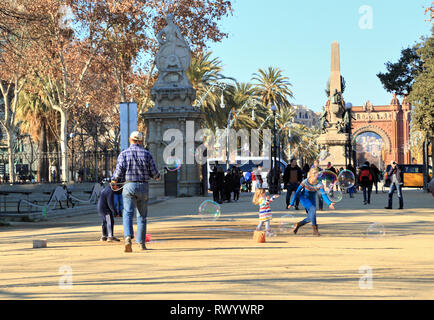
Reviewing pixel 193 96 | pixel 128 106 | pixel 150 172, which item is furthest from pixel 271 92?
pixel 150 172

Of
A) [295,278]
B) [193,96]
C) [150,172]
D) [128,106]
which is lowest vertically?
[295,278]

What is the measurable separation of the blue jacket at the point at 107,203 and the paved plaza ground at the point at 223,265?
68 cm

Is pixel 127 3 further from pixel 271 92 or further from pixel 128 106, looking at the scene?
pixel 271 92

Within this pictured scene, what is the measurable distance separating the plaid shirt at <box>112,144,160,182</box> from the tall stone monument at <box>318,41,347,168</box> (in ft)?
114

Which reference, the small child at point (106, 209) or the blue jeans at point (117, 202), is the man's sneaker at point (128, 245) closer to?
the small child at point (106, 209)

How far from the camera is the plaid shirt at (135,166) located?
1223 centimetres

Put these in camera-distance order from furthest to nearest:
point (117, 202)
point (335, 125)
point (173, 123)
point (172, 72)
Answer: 1. point (335, 125)
2. point (172, 72)
3. point (173, 123)
4. point (117, 202)

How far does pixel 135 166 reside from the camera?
40.1 feet

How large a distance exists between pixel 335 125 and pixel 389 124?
10440cm

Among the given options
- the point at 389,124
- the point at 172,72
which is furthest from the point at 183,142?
the point at 389,124

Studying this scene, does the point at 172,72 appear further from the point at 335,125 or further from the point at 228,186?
the point at 335,125

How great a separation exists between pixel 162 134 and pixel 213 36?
6263mm

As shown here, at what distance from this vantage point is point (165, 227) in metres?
17.9

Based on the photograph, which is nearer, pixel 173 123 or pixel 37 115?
pixel 173 123
